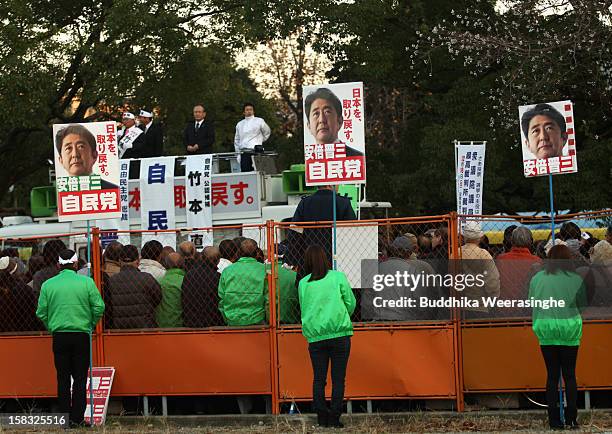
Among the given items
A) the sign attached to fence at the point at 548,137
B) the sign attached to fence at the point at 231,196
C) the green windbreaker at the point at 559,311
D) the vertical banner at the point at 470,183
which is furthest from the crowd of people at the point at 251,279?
the vertical banner at the point at 470,183

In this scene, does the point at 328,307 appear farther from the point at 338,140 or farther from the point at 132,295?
the point at 132,295

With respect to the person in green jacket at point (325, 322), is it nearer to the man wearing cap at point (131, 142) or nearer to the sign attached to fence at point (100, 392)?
the sign attached to fence at point (100, 392)

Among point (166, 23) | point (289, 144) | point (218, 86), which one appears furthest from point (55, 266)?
point (289, 144)

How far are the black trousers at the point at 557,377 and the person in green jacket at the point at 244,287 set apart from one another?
10.5 feet

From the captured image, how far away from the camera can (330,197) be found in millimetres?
14344

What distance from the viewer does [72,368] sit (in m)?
13.1

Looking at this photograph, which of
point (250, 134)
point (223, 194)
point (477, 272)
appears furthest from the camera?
point (250, 134)

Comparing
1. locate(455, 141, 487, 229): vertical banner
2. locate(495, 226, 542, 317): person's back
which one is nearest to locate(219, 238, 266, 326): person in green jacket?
locate(495, 226, 542, 317): person's back

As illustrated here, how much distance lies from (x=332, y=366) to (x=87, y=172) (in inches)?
140

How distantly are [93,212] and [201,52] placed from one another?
1840 centimetres

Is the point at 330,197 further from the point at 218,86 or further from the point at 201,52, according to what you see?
the point at 218,86

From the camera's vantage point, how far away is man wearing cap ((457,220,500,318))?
504 inches

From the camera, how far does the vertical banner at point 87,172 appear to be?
13461 mm

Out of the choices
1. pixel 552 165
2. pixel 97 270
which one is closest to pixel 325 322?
pixel 97 270
